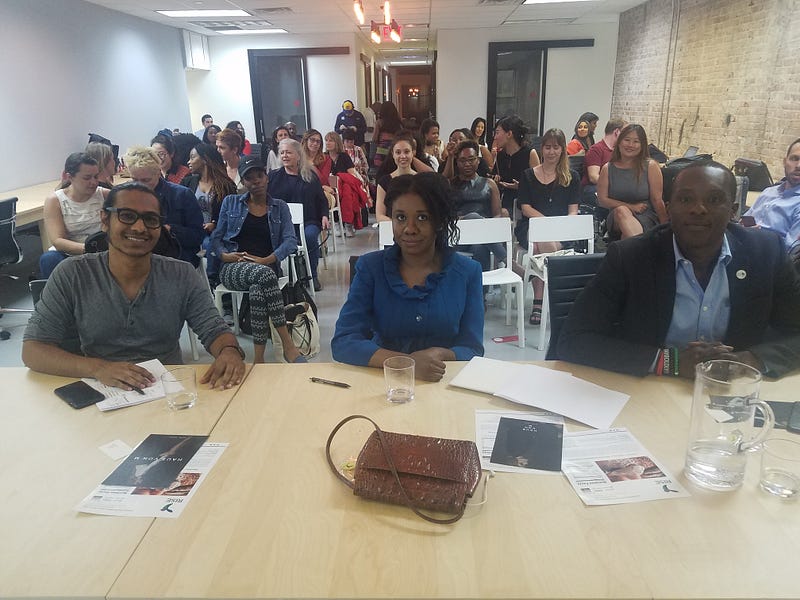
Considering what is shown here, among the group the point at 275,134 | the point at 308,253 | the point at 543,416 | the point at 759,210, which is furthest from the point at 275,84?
the point at 543,416

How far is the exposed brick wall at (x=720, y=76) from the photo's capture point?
4922mm

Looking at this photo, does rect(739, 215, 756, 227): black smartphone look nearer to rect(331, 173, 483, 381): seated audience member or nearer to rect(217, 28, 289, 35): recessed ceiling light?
rect(331, 173, 483, 381): seated audience member

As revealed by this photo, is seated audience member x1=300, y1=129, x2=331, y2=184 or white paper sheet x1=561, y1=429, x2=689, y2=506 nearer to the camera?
white paper sheet x1=561, y1=429, x2=689, y2=506

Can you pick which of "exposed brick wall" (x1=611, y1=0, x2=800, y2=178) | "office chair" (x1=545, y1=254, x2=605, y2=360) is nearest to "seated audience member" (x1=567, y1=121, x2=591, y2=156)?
"exposed brick wall" (x1=611, y1=0, x2=800, y2=178)

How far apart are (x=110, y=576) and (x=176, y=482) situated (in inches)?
9.8

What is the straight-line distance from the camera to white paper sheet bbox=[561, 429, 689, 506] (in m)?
1.07

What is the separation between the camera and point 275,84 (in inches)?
427

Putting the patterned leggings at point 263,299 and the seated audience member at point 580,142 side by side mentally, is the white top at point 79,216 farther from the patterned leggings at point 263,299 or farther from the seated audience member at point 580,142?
the seated audience member at point 580,142

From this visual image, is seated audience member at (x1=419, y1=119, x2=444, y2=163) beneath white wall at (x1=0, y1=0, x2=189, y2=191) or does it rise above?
beneath

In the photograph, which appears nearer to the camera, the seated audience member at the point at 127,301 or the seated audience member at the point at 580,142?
the seated audience member at the point at 127,301

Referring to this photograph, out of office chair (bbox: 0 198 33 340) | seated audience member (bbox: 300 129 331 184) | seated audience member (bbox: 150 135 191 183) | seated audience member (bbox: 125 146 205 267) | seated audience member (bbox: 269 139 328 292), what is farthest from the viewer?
seated audience member (bbox: 300 129 331 184)

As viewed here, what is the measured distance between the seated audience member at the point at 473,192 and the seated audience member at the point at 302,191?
1.26m

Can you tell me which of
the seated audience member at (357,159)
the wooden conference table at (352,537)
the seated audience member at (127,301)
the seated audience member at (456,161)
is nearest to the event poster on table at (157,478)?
the wooden conference table at (352,537)

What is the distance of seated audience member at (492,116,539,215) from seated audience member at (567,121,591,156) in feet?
6.18
